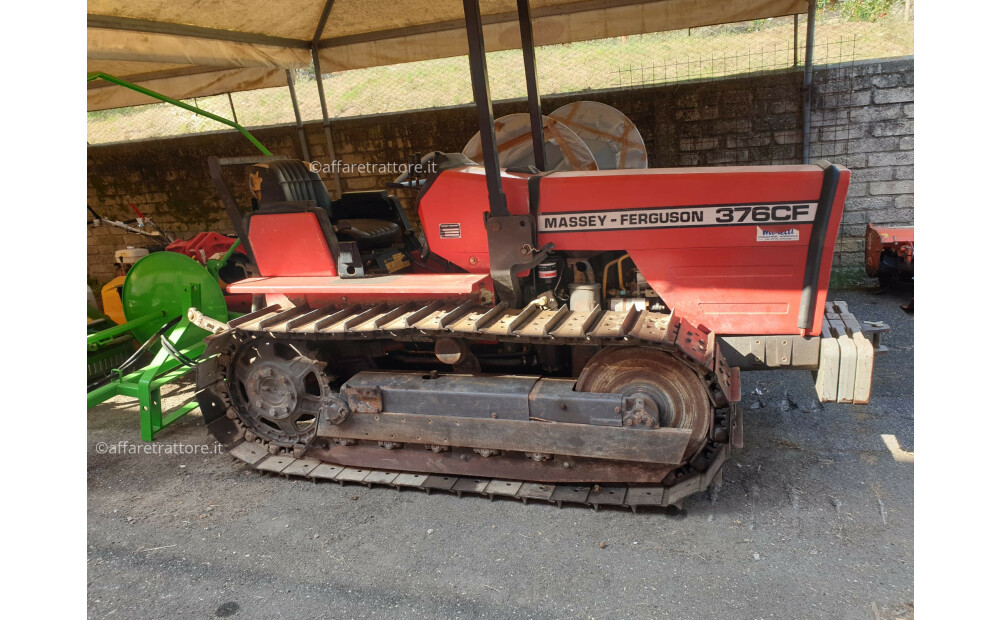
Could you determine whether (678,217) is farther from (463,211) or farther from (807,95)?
(807,95)

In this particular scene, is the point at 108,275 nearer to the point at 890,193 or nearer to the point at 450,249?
the point at 450,249

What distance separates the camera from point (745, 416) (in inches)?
162

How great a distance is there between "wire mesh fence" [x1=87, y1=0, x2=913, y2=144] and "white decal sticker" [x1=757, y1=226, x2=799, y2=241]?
460 centimetres

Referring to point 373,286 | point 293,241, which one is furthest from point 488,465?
point 293,241

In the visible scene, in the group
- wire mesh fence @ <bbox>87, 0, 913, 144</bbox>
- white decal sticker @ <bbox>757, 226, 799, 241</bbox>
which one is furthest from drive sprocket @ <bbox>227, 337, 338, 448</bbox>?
wire mesh fence @ <bbox>87, 0, 913, 144</bbox>

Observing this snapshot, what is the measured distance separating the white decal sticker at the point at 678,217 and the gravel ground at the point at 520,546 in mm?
1382

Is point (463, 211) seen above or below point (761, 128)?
below

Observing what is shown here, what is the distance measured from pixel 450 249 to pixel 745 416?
7.22ft

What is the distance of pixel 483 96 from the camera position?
320cm

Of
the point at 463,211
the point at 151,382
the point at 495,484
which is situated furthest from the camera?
the point at 151,382

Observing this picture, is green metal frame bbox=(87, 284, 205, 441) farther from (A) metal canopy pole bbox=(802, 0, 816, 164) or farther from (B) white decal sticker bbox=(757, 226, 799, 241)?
(A) metal canopy pole bbox=(802, 0, 816, 164)

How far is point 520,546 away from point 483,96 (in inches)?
86.9

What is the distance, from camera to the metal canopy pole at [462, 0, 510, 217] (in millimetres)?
3129

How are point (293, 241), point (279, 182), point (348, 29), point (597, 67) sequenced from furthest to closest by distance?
point (597, 67)
point (348, 29)
point (279, 182)
point (293, 241)
